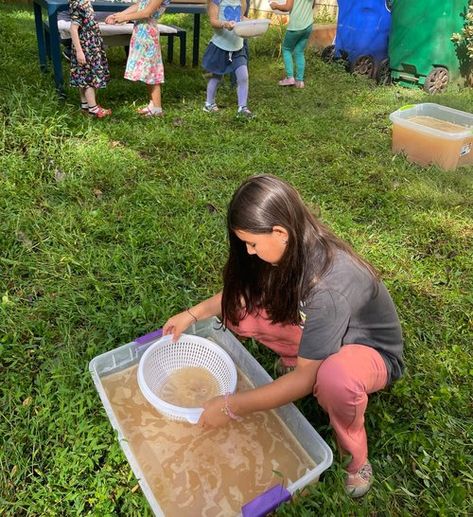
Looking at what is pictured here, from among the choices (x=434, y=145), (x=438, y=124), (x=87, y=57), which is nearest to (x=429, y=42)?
(x=438, y=124)

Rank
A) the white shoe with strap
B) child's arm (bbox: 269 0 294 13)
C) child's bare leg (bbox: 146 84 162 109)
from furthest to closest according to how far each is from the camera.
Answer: child's arm (bbox: 269 0 294 13) → child's bare leg (bbox: 146 84 162 109) → the white shoe with strap

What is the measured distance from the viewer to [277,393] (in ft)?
4.55

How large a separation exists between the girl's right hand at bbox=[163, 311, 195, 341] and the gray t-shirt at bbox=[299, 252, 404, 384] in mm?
483

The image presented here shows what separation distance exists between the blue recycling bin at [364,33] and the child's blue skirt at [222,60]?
6.72 feet

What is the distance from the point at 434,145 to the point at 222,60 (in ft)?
6.19

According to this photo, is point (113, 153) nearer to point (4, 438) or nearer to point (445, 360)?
point (4, 438)

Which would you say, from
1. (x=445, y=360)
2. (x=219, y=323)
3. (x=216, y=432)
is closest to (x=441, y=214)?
(x=445, y=360)

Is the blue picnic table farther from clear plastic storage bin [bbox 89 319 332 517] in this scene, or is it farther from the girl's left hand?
the girl's left hand

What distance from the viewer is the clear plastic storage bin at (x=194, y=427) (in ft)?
4.46

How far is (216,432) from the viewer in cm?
166

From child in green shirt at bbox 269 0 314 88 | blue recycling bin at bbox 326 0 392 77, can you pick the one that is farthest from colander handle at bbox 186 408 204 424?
blue recycling bin at bbox 326 0 392 77

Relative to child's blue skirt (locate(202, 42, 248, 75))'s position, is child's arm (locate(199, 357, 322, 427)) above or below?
below

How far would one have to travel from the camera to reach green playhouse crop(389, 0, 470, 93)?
4883 millimetres

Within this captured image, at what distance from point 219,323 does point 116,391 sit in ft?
1.49
